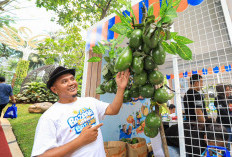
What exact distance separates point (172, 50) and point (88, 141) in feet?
3.51

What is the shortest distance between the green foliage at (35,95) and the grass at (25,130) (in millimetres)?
1740

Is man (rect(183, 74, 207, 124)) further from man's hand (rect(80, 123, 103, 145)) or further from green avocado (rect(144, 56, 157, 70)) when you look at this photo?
man's hand (rect(80, 123, 103, 145))

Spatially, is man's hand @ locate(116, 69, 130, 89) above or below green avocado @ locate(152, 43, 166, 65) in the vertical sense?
below

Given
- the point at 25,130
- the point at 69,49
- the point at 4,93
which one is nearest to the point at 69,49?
the point at 69,49

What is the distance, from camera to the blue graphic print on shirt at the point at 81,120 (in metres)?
1.30

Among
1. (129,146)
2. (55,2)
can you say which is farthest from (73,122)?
(55,2)

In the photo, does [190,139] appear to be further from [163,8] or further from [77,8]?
[77,8]

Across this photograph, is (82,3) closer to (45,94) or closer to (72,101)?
(72,101)

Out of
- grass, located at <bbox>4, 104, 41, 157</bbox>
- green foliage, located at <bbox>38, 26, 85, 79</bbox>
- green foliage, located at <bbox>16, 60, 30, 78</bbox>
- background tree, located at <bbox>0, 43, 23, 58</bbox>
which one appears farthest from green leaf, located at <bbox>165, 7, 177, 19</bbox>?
background tree, located at <bbox>0, 43, 23, 58</bbox>

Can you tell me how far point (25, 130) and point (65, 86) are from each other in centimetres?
502

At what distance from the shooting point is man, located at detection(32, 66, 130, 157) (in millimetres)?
1129

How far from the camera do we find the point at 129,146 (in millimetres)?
2309

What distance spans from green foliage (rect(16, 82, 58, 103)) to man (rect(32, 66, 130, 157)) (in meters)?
8.45

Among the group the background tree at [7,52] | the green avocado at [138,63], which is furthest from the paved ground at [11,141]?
the background tree at [7,52]
